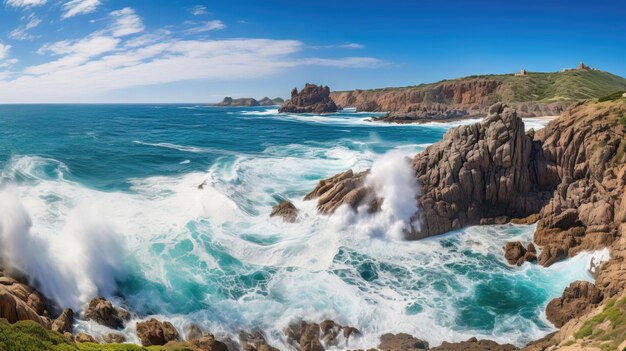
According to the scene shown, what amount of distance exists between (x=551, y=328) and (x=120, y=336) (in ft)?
63.3

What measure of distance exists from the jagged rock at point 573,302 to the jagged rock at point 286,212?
17.5 m

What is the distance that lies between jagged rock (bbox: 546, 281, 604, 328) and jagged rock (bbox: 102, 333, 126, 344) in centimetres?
1954

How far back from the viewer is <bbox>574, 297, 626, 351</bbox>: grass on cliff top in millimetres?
12914

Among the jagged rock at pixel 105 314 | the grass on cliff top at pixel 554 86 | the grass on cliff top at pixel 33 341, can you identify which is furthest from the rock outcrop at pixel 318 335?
the grass on cliff top at pixel 554 86

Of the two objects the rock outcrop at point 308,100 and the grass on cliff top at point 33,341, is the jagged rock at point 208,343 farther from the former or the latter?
the rock outcrop at point 308,100

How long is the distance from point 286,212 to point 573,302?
19.2 metres

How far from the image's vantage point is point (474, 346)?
17.2 meters

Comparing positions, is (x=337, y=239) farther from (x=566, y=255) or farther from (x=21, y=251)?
(x=21, y=251)

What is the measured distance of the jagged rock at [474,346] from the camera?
16938 millimetres

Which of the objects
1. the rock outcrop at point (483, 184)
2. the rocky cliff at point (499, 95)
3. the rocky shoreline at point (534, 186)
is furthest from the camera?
the rocky cliff at point (499, 95)

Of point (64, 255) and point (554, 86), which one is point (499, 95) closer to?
point (554, 86)

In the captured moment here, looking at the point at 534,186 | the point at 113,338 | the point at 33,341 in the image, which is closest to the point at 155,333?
the point at 113,338

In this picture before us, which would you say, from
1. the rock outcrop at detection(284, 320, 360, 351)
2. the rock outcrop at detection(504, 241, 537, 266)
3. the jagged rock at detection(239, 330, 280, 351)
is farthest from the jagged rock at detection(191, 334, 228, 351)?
Result: the rock outcrop at detection(504, 241, 537, 266)

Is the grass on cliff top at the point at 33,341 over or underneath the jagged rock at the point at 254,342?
over
